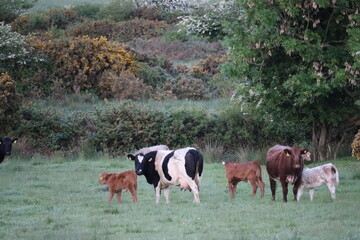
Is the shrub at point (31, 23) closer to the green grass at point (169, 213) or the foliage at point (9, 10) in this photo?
the foliage at point (9, 10)

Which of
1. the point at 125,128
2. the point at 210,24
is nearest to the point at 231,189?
the point at 210,24

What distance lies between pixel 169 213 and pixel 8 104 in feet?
50.4

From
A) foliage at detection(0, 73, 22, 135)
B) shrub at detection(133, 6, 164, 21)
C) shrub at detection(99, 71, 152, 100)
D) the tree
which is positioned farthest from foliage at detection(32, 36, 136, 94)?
shrub at detection(133, 6, 164, 21)

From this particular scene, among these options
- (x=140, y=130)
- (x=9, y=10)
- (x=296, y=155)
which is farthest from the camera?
(x=9, y=10)

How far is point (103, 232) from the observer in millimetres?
13445

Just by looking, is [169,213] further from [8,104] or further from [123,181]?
[8,104]

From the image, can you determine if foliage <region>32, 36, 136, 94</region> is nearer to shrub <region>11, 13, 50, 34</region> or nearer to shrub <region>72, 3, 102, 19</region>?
shrub <region>11, 13, 50, 34</region>

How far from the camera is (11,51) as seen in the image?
3806cm

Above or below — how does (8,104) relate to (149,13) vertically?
below

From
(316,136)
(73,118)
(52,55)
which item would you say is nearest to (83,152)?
(73,118)

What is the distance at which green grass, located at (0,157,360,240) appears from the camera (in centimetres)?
1326

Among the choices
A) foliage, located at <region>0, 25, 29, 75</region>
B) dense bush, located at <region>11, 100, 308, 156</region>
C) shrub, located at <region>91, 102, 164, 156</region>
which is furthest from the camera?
foliage, located at <region>0, 25, 29, 75</region>

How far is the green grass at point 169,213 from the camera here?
13.3m

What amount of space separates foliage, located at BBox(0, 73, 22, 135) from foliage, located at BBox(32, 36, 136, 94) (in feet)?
28.0
